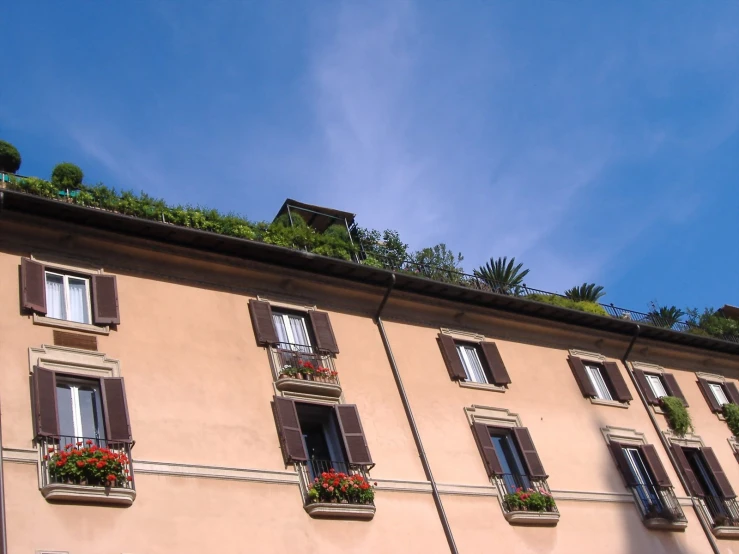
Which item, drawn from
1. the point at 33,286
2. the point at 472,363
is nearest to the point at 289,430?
the point at 33,286

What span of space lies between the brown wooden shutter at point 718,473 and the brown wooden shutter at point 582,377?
3.80 meters

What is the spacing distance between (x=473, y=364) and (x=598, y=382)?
4444 mm

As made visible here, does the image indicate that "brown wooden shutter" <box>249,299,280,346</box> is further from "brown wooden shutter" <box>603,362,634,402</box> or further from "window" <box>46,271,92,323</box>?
"brown wooden shutter" <box>603,362,634,402</box>

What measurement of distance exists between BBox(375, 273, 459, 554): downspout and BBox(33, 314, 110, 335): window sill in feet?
21.1

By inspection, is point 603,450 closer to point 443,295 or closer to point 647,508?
point 647,508

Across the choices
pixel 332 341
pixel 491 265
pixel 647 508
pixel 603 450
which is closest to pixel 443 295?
pixel 332 341

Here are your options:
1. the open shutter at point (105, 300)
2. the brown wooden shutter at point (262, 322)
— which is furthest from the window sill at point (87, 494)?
the brown wooden shutter at point (262, 322)

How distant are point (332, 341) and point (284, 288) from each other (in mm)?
1731

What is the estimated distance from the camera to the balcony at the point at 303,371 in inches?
675

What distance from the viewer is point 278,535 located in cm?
1470

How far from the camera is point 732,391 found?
26922mm

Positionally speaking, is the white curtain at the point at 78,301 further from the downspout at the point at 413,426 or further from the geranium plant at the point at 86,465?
the downspout at the point at 413,426

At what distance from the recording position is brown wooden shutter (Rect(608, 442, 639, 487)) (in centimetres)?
2095

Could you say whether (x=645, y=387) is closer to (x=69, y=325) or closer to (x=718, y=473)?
(x=718, y=473)
